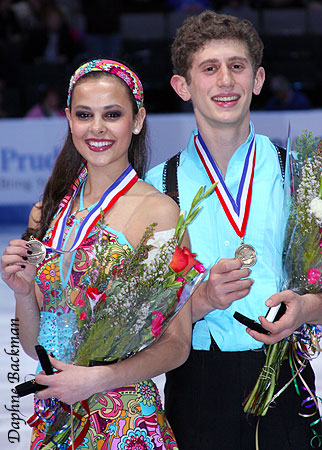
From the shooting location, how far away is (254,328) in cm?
242

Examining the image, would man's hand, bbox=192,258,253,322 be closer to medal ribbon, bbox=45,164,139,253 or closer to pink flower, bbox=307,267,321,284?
pink flower, bbox=307,267,321,284

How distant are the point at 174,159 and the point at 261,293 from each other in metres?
0.61

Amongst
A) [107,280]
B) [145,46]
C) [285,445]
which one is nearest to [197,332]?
[285,445]

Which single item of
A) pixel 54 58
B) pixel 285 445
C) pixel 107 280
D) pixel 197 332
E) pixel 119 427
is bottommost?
pixel 285 445

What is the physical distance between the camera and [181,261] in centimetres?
218

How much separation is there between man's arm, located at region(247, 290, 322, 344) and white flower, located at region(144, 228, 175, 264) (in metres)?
Result: 0.37

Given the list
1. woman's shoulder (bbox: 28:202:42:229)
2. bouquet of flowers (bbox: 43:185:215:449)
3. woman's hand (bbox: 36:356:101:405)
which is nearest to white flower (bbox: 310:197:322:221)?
bouquet of flowers (bbox: 43:185:215:449)

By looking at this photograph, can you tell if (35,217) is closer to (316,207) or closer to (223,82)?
(223,82)

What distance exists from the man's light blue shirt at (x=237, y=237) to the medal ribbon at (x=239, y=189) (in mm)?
19

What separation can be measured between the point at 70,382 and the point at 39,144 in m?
7.73

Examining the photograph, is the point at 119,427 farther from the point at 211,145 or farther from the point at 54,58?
the point at 54,58

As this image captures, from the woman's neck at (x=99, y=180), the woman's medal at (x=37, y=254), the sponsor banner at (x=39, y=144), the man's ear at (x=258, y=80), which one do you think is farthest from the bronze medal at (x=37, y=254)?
the sponsor banner at (x=39, y=144)

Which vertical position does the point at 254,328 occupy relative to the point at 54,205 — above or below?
below

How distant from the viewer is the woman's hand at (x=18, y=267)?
7.74 ft
